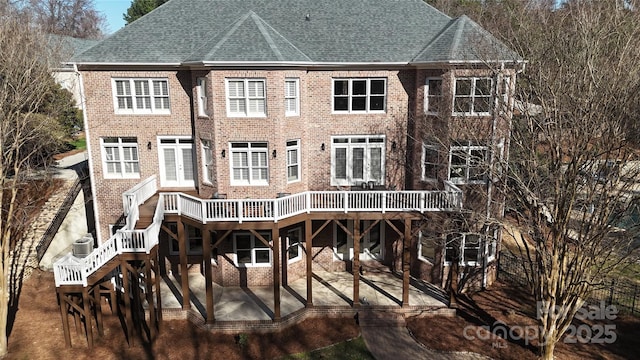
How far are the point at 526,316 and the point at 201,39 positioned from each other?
1733 cm

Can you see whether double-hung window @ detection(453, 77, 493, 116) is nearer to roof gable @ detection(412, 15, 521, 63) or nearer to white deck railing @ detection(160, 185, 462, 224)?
roof gable @ detection(412, 15, 521, 63)

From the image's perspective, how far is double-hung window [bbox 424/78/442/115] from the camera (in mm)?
17223

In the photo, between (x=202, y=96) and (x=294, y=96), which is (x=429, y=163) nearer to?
(x=294, y=96)

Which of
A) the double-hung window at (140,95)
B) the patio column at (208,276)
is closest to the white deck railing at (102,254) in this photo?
the patio column at (208,276)

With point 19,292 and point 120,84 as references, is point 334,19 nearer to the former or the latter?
point 120,84

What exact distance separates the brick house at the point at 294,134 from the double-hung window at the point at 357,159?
63mm

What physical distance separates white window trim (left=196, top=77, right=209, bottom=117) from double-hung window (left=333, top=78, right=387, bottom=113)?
211 inches

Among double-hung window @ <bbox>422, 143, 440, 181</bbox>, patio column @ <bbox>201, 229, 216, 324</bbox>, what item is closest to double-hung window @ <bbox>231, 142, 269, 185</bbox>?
patio column @ <bbox>201, 229, 216, 324</bbox>

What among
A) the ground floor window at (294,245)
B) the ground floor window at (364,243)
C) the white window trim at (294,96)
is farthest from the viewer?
the ground floor window at (364,243)

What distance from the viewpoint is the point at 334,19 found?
19750 mm

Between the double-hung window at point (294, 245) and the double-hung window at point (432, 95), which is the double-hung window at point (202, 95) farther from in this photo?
the double-hung window at point (432, 95)

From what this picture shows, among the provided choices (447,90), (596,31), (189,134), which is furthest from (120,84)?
(596,31)

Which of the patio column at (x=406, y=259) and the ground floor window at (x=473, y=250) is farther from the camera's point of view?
the ground floor window at (x=473, y=250)

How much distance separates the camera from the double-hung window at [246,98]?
16531mm
